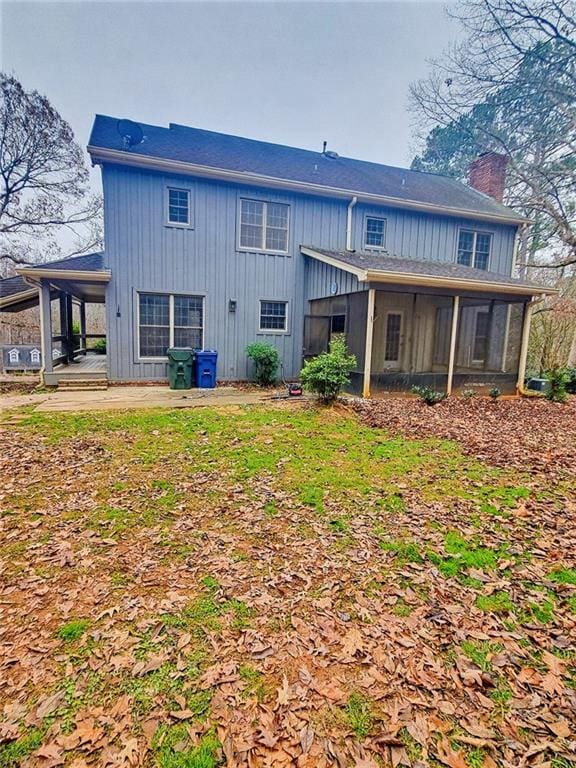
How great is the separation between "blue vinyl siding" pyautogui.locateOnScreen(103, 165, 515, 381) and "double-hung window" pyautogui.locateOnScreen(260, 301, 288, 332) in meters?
0.19

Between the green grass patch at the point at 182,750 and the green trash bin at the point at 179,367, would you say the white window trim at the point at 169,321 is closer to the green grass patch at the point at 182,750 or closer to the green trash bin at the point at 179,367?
the green trash bin at the point at 179,367

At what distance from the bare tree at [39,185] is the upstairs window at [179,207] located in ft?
39.1

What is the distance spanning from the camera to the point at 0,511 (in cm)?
364

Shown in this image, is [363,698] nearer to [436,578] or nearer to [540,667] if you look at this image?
[540,667]

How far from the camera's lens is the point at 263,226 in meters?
11.6

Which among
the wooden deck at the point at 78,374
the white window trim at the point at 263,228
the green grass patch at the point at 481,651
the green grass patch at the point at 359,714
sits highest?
the white window trim at the point at 263,228

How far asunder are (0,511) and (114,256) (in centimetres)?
824

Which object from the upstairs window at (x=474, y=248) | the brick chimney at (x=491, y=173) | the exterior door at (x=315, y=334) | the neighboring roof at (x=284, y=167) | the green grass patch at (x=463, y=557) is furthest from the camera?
the brick chimney at (x=491, y=173)

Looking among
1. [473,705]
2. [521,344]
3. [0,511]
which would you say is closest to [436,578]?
[473,705]

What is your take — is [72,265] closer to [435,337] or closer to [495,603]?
[435,337]

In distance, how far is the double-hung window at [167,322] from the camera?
10.8 meters

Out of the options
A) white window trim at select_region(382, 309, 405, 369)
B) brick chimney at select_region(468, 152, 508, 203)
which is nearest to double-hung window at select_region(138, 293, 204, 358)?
white window trim at select_region(382, 309, 405, 369)

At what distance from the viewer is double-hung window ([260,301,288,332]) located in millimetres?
11984

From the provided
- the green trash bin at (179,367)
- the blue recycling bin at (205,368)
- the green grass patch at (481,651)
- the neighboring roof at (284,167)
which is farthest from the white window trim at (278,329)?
the green grass patch at (481,651)
